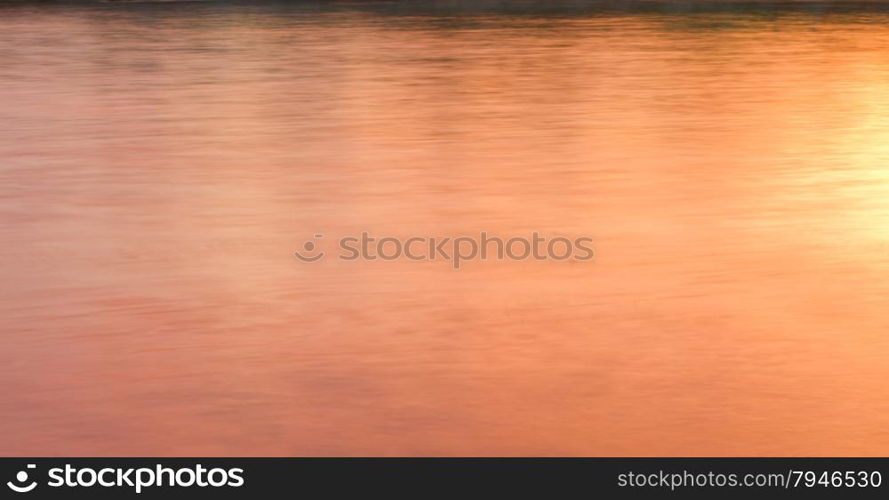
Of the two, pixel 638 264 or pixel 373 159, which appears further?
pixel 373 159

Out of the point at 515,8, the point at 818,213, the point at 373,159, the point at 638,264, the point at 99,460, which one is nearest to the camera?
the point at 99,460

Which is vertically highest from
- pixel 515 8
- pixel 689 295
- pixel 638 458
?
pixel 515 8

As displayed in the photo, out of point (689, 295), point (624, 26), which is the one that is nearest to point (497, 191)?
point (689, 295)

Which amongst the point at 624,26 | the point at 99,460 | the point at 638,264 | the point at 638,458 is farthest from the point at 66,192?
the point at 624,26

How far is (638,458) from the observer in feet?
3.99

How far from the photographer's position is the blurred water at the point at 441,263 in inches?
51.8

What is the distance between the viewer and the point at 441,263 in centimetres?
190

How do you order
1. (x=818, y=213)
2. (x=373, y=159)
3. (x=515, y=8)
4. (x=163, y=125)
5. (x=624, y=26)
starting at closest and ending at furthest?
(x=818, y=213) → (x=373, y=159) → (x=163, y=125) → (x=624, y=26) → (x=515, y=8)

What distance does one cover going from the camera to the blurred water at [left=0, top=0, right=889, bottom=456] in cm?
A: 131

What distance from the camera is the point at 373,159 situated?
260cm

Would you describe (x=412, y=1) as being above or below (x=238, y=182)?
above

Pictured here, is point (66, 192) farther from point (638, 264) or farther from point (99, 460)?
point (99, 460)

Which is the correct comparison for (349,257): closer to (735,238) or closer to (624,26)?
(735,238)

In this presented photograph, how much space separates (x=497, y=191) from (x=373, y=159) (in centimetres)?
34
